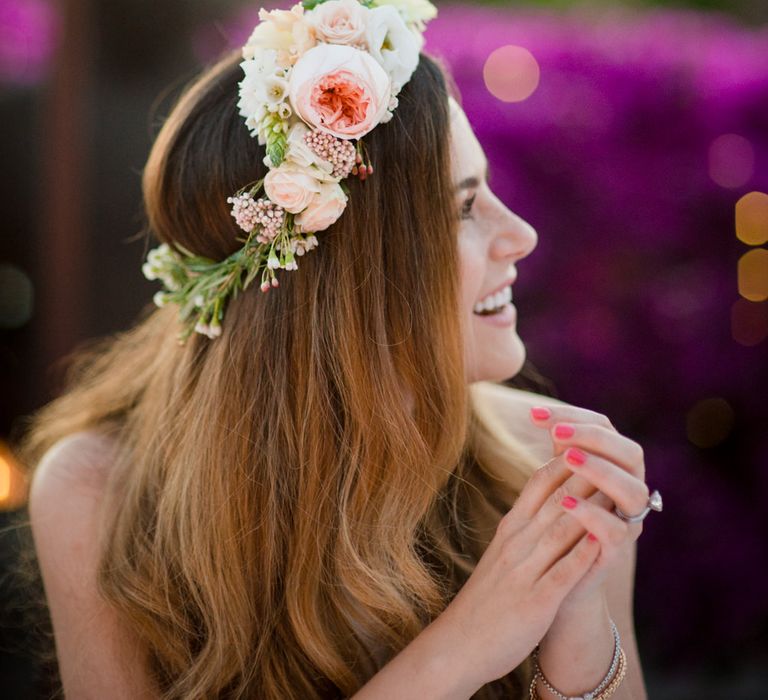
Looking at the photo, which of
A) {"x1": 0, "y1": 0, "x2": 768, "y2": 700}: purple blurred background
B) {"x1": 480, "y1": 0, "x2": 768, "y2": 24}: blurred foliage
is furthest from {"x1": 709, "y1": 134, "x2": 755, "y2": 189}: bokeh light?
{"x1": 480, "y1": 0, "x2": 768, "y2": 24}: blurred foliage

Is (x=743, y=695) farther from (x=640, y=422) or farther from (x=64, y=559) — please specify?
(x=64, y=559)

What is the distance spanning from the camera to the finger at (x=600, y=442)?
1476mm

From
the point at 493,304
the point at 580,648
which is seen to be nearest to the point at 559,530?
the point at 580,648

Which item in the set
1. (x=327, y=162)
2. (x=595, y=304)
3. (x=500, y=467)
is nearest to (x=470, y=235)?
(x=327, y=162)

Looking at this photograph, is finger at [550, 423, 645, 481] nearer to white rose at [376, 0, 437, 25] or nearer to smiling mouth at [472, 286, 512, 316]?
smiling mouth at [472, 286, 512, 316]

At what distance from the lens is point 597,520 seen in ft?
4.85

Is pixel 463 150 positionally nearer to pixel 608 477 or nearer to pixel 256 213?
pixel 256 213

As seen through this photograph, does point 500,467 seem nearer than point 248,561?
No

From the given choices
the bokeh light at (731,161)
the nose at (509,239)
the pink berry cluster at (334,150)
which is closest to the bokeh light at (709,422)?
the bokeh light at (731,161)

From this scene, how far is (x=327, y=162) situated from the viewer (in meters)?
1.65

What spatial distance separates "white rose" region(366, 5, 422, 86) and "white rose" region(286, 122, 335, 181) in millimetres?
204

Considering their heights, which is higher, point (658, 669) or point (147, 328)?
point (147, 328)

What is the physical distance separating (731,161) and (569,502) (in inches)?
76.6

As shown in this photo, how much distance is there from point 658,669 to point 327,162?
240cm
